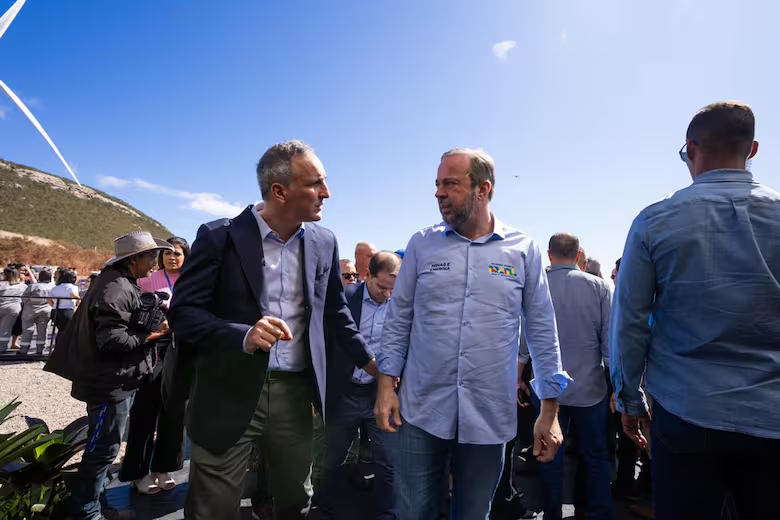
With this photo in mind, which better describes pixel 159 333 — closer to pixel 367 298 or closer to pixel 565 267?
pixel 367 298

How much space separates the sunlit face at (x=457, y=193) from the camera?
7.03 feet

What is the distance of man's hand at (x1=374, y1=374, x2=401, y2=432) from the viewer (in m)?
2.10

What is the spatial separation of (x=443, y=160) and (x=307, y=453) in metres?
1.66

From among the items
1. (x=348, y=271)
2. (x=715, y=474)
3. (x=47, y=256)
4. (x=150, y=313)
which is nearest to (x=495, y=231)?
(x=715, y=474)

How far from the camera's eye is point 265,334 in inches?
68.0

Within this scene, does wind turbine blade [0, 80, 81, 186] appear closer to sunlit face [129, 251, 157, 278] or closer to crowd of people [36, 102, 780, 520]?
sunlit face [129, 251, 157, 278]

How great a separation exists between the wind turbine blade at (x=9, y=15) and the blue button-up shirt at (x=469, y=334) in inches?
421

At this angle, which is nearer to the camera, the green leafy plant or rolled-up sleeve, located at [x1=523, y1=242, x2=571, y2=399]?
rolled-up sleeve, located at [x1=523, y1=242, x2=571, y2=399]

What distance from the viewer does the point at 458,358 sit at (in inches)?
79.3

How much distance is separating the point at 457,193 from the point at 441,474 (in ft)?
4.46

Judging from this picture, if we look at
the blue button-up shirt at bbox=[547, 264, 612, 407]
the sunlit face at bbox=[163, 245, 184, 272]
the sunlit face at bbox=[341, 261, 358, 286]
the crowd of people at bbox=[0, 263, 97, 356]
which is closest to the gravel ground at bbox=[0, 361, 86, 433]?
the crowd of people at bbox=[0, 263, 97, 356]

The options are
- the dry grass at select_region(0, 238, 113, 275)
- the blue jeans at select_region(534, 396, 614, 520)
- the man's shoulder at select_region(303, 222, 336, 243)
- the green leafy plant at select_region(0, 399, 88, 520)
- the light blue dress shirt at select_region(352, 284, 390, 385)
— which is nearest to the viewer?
the man's shoulder at select_region(303, 222, 336, 243)

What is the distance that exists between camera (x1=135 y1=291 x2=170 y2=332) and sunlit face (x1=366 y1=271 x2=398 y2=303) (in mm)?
1673

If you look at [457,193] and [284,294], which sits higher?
[457,193]
